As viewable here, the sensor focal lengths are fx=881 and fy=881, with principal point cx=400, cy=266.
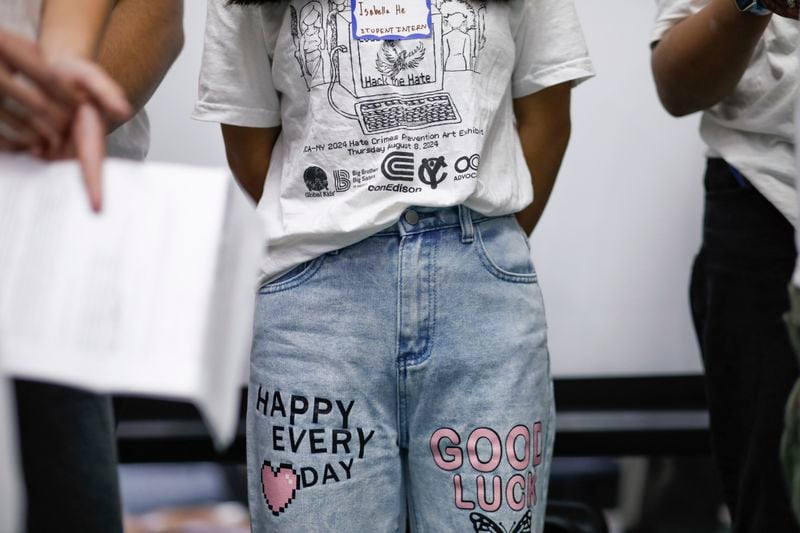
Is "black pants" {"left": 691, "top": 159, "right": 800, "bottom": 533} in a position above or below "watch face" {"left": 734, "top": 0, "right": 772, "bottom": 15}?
below

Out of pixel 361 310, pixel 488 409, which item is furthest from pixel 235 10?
pixel 488 409

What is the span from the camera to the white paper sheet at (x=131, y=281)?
56 cm

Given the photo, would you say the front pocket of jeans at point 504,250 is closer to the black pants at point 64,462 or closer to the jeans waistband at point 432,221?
the jeans waistband at point 432,221

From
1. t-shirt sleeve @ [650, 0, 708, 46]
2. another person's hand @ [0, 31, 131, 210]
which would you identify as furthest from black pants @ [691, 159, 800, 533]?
another person's hand @ [0, 31, 131, 210]

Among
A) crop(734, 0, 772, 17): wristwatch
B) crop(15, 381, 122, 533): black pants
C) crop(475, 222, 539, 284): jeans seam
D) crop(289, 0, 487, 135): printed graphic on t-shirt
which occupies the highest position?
crop(734, 0, 772, 17): wristwatch

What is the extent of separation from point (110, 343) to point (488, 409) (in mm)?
541

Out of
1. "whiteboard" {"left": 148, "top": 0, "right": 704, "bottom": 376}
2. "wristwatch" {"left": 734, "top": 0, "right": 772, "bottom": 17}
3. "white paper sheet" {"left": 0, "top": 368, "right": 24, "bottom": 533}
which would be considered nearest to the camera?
"white paper sheet" {"left": 0, "top": 368, "right": 24, "bottom": 533}

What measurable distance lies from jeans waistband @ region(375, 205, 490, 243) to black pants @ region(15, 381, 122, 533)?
1.24ft

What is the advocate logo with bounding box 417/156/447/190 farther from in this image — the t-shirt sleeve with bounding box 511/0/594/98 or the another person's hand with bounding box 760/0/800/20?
the another person's hand with bounding box 760/0/800/20

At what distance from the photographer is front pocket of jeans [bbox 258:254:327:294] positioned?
1026mm

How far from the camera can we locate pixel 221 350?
0.60m

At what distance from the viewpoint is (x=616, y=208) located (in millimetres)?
2102

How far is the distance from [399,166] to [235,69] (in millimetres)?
262

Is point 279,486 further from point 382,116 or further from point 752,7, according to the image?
point 752,7
